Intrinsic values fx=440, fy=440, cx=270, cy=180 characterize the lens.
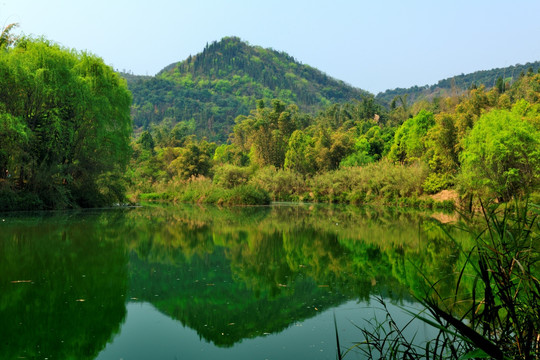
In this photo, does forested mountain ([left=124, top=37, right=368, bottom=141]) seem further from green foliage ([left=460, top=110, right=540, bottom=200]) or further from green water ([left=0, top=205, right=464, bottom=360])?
green water ([left=0, top=205, right=464, bottom=360])

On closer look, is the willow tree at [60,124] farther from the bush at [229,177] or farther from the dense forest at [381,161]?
the bush at [229,177]

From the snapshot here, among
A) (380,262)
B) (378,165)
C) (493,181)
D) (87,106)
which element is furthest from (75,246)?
(378,165)

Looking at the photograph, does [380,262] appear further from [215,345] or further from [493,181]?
[493,181]

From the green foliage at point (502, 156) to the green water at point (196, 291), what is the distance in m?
14.3

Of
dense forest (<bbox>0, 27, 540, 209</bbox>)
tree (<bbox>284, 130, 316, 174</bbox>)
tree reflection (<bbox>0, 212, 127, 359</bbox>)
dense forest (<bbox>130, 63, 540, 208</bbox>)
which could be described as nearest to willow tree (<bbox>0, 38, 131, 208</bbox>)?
dense forest (<bbox>0, 27, 540, 209</bbox>)

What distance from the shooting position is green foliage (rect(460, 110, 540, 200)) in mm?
25875

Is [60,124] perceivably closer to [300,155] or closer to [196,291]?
[196,291]

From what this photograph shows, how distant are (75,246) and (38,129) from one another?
1525 centimetres

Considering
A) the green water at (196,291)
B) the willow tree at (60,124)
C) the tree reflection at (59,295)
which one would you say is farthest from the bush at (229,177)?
the tree reflection at (59,295)

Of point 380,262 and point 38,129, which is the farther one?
point 38,129

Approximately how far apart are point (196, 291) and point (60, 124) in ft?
66.5

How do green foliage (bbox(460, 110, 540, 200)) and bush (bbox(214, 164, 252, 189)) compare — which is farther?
bush (bbox(214, 164, 252, 189))

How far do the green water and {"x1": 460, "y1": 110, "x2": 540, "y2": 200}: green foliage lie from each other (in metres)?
14.3

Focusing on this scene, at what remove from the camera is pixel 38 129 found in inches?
960
